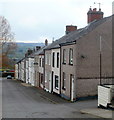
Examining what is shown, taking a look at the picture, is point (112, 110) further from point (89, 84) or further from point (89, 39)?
point (89, 39)

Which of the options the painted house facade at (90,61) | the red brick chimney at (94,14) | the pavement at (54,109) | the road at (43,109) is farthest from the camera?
the red brick chimney at (94,14)

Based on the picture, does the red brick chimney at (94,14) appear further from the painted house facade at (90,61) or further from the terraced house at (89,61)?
the painted house facade at (90,61)

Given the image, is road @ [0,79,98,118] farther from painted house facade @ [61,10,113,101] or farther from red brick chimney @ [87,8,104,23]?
red brick chimney @ [87,8,104,23]

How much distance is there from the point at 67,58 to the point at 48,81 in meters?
9.82

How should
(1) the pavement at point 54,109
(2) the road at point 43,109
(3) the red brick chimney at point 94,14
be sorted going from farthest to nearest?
1. (3) the red brick chimney at point 94,14
2. (2) the road at point 43,109
3. (1) the pavement at point 54,109

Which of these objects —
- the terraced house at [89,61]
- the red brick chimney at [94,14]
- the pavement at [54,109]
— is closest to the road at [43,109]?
the pavement at [54,109]

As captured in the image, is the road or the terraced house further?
the terraced house

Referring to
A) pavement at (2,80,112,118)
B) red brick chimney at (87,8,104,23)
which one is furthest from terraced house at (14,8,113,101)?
red brick chimney at (87,8,104,23)

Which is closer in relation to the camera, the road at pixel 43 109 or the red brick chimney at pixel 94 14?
the road at pixel 43 109

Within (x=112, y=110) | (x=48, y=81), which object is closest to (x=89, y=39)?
(x=112, y=110)

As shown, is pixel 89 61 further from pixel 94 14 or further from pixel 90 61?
pixel 94 14

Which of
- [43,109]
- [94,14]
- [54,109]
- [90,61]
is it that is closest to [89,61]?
[90,61]

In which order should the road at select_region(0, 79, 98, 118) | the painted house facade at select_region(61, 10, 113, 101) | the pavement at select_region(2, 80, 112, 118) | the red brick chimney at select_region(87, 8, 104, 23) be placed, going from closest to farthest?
the pavement at select_region(2, 80, 112, 118), the road at select_region(0, 79, 98, 118), the painted house facade at select_region(61, 10, 113, 101), the red brick chimney at select_region(87, 8, 104, 23)

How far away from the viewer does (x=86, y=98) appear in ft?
74.3
